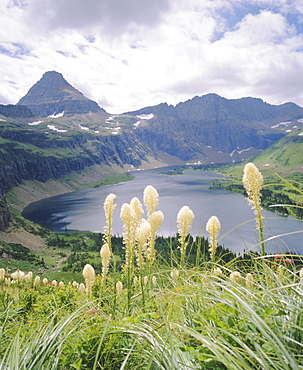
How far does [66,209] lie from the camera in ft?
459

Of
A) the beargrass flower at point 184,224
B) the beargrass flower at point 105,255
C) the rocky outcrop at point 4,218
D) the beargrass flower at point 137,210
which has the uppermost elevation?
the beargrass flower at point 137,210

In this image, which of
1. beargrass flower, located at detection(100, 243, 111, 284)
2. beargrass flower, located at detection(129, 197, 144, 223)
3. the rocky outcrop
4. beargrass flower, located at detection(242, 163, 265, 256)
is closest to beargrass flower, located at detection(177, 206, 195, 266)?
beargrass flower, located at detection(129, 197, 144, 223)

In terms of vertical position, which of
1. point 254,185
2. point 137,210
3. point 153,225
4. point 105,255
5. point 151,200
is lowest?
point 105,255

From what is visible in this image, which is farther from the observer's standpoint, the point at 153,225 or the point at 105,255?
the point at 105,255

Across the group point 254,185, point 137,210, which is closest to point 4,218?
point 137,210

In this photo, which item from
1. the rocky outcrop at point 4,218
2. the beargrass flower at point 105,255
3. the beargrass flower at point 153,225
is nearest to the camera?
the beargrass flower at point 153,225

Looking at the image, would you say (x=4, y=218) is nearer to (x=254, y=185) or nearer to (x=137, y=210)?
(x=137, y=210)

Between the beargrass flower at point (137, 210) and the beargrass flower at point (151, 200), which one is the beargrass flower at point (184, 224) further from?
the beargrass flower at point (137, 210)

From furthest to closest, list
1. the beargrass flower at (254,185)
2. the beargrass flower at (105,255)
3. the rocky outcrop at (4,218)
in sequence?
1. the rocky outcrop at (4,218)
2. the beargrass flower at (105,255)
3. the beargrass flower at (254,185)

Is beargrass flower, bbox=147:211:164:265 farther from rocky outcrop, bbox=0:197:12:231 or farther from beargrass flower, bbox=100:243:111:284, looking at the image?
rocky outcrop, bbox=0:197:12:231

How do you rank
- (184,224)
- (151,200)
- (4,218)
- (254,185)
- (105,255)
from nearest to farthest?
(254,185) < (151,200) < (184,224) < (105,255) < (4,218)

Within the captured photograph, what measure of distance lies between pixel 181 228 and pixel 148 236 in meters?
1.04

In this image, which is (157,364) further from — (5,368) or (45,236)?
(45,236)

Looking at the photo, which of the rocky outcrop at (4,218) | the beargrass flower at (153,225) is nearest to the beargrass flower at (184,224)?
the beargrass flower at (153,225)
